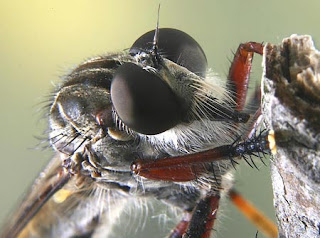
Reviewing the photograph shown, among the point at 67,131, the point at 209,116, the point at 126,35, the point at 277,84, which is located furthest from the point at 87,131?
the point at 126,35

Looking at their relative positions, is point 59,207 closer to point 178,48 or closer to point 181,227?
point 181,227

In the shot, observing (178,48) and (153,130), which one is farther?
(178,48)

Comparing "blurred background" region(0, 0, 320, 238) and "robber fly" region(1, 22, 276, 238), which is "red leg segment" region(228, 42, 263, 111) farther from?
"blurred background" region(0, 0, 320, 238)

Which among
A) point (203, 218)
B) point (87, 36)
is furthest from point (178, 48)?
point (87, 36)

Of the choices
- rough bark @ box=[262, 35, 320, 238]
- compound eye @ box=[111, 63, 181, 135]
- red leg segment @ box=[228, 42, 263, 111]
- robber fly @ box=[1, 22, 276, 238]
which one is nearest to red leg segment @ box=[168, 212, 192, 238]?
robber fly @ box=[1, 22, 276, 238]

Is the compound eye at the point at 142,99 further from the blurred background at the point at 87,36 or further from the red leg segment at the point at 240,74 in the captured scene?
the blurred background at the point at 87,36

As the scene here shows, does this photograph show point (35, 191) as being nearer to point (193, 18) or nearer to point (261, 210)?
point (261, 210)

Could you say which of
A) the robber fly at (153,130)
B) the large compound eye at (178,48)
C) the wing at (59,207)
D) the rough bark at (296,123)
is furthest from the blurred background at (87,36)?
the rough bark at (296,123)
